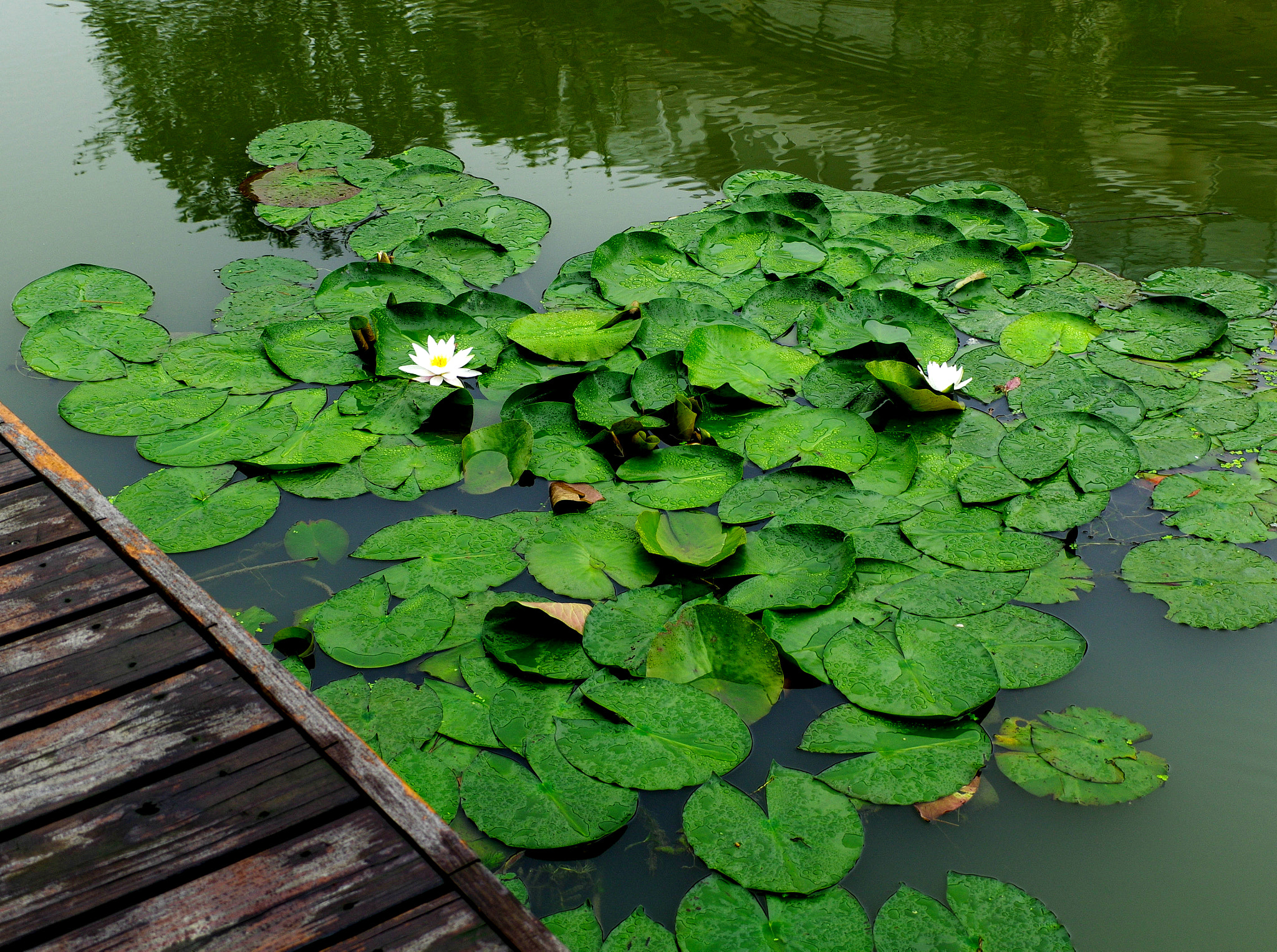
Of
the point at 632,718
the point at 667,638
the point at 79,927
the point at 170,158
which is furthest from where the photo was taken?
the point at 170,158

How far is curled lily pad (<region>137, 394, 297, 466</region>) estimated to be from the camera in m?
2.24

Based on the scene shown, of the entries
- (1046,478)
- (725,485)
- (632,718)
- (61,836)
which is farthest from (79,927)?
(1046,478)

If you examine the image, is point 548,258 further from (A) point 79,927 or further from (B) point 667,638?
(A) point 79,927

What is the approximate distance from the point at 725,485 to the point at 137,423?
157cm

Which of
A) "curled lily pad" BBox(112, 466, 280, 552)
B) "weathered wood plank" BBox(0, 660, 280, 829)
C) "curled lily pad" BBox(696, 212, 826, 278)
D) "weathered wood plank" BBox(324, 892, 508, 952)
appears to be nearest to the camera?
"weathered wood plank" BBox(324, 892, 508, 952)

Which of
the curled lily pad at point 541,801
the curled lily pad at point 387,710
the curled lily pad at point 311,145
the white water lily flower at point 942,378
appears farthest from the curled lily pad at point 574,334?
the curled lily pad at point 311,145

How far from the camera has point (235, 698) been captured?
125cm

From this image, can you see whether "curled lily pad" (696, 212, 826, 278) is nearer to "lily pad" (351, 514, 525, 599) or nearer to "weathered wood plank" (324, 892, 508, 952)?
"lily pad" (351, 514, 525, 599)

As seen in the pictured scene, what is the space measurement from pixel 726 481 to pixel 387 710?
3.12ft

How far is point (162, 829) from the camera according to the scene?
109 cm

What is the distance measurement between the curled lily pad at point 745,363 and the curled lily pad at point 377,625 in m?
1.00

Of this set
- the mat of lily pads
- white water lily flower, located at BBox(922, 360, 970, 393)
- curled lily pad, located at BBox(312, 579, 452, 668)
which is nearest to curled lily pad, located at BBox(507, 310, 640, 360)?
the mat of lily pads

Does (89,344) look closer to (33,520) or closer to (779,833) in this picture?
(33,520)

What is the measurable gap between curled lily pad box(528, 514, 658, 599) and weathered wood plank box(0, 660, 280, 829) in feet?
2.38
